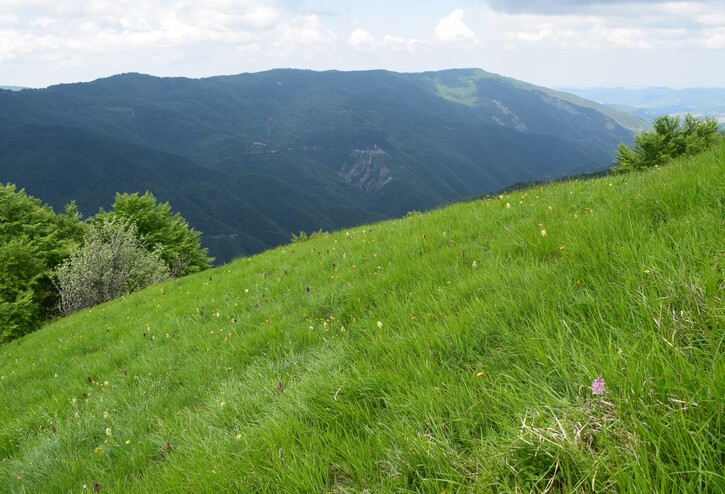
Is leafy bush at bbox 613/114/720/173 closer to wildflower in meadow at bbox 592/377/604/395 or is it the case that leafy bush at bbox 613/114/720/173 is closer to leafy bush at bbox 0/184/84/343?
wildflower in meadow at bbox 592/377/604/395

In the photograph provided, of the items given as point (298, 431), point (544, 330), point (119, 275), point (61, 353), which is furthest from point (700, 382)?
point (119, 275)

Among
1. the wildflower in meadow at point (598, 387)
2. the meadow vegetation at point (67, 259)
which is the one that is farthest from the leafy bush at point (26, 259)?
the wildflower in meadow at point (598, 387)

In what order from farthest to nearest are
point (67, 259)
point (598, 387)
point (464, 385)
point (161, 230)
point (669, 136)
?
1. point (161, 230)
2. point (669, 136)
3. point (67, 259)
4. point (464, 385)
5. point (598, 387)

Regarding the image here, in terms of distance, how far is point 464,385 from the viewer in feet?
8.37

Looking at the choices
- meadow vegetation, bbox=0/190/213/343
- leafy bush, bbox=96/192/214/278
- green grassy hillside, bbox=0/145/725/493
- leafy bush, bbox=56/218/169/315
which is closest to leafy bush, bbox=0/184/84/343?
meadow vegetation, bbox=0/190/213/343

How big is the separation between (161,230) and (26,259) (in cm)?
1534

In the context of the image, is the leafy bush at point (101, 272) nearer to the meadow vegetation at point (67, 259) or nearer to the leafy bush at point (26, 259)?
the meadow vegetation at point (67, 259)

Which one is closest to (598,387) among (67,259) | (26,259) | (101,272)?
(101,272)

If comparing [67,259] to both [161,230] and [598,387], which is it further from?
[598,387]

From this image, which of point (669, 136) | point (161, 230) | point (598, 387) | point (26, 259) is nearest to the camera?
point (598, 387)

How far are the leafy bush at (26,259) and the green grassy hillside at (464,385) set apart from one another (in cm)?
3421

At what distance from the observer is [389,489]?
6.86 ft

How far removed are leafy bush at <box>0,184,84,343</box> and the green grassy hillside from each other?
34213 mm

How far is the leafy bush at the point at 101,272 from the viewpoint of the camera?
2927 cm
